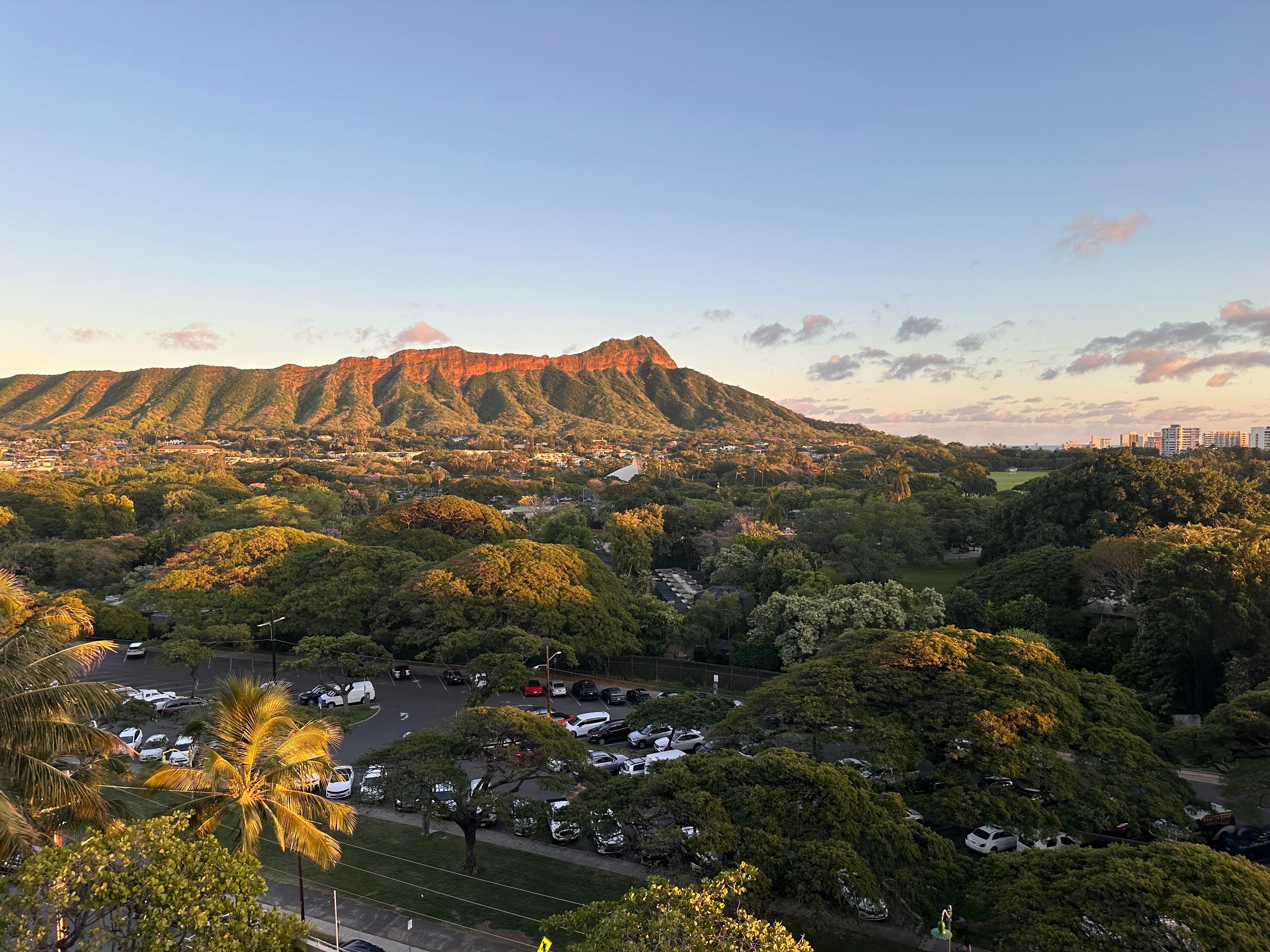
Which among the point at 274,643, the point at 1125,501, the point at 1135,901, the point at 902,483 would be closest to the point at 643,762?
the point at 1135,901

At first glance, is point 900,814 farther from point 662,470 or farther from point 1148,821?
point 662,470

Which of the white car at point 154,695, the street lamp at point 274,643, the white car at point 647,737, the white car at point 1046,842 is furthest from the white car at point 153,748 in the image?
the white car at point 1046,842

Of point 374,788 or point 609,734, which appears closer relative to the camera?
point 374,788

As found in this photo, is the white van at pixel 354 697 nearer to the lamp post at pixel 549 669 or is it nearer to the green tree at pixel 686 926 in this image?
the lamp post at pixel 549 669

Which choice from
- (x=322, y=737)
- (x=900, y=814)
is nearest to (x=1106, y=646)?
(x=900, y=814)

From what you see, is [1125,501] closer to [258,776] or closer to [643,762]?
[643,762]

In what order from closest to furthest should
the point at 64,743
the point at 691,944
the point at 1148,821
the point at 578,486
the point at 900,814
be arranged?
1. the point at 691,944
2. the point at 64,743
3. the point at 900,814
4. the point at 1148,821
5. the point at 578,486
